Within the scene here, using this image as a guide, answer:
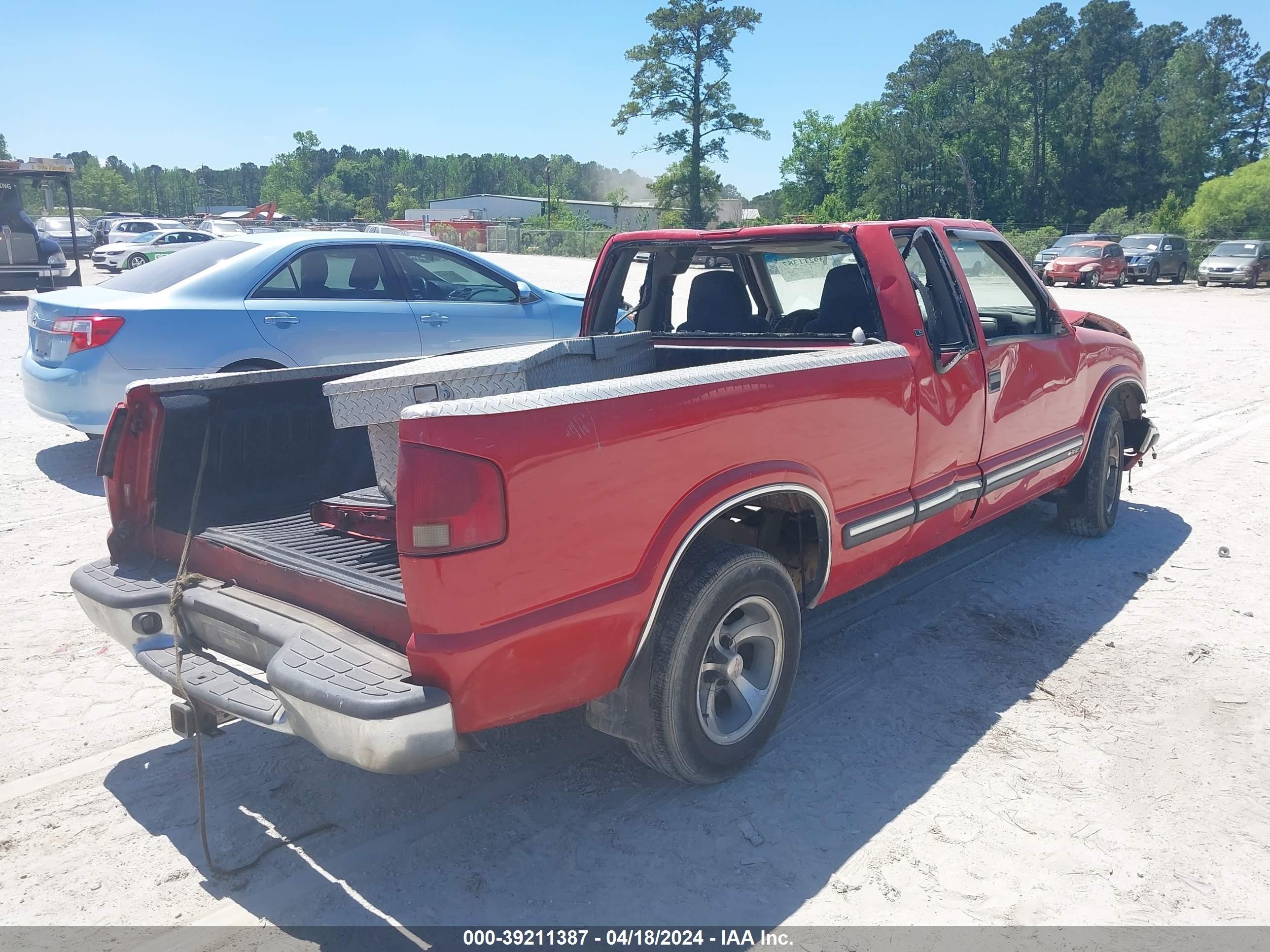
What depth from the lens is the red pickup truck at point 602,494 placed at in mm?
2607

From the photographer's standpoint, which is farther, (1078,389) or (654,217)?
(654,217)

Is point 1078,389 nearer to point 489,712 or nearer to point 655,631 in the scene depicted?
point 655,631

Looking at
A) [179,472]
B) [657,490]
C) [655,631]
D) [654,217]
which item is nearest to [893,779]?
[655,631]

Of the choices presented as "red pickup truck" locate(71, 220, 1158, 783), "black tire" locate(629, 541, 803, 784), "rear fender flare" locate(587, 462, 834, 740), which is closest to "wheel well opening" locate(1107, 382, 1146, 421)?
"red pickup truck" locate(71, 220, 1158, 783)

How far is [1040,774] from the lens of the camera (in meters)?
3.54

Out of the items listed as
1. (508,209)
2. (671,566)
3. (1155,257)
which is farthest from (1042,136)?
(671,566)

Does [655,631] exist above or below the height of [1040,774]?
above

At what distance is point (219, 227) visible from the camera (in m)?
38.6

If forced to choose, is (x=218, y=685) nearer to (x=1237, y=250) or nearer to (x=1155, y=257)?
(x=1155, y=257)

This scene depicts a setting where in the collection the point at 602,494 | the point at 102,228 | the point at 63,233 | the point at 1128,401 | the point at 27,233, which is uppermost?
the point at 102,228

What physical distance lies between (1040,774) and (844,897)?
42.6 inches

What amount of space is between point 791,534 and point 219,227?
39705 millimetres

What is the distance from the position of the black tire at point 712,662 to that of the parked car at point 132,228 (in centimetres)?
3753

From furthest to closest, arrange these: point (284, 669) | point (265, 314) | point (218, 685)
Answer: point (265, 314) → point (218, 685) → point (284, 669)
